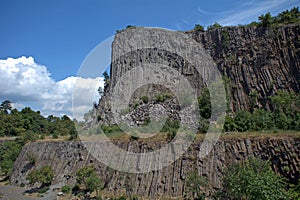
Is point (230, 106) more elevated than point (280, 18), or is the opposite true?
point (280, 18)

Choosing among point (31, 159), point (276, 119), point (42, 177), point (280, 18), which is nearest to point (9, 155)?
point (31, 159)

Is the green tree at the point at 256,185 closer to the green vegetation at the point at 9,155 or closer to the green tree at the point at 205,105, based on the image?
the green tree at the point at 205,105

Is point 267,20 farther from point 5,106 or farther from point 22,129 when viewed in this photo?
point 5,106

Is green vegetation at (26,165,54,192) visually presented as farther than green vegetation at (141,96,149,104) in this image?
No

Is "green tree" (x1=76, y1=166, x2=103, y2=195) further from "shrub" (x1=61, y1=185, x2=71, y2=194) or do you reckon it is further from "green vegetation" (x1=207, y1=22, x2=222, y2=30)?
"green vegetation" (x1=207, y1=22, x2=222, y2=30)

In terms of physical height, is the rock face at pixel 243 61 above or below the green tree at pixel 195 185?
above

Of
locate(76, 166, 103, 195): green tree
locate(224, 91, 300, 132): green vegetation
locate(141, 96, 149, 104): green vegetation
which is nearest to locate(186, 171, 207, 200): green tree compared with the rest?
locate(224, 91, 300, 132): green vegetation

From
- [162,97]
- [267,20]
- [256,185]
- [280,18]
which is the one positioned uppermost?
[280,18]

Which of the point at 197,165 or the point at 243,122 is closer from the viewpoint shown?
the point at 197,165

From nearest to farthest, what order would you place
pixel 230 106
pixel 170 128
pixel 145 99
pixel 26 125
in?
pixel 170 128 → pixel 230 106 → pixel 145 99 → pixel 26 125

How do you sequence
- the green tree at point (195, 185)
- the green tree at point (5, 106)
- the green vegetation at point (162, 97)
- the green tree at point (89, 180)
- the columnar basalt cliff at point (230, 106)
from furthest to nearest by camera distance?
the green tree at point (5, 106)
the green vegetation at point (162, 97)
the green tree at point (89, 180)
the columnar basalt cliff at point (230, 106)
the green tree at point (195, 185)

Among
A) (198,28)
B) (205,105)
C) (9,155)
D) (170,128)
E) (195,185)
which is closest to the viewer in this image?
(195,185)

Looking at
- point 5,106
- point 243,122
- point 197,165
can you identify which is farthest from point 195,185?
point 5,106

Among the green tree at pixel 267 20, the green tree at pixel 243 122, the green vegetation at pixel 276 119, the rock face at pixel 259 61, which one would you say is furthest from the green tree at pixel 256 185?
the green tree at pixel 267 20
